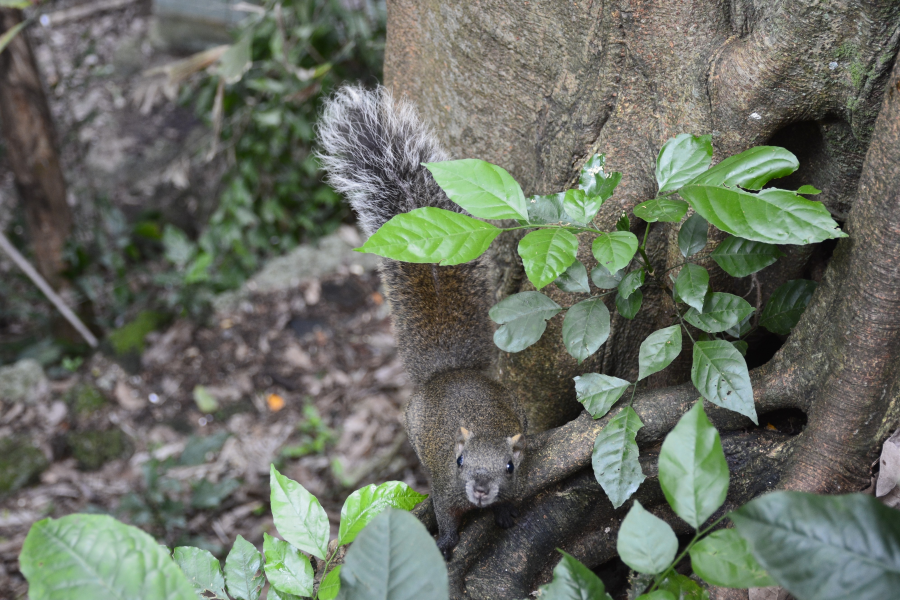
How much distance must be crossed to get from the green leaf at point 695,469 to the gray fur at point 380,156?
4.12ft

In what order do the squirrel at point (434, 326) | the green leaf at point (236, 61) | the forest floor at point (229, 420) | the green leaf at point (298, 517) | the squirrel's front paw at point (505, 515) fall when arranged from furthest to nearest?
A: 1. the forest floor at point (229, 420)
2. the green leaf at point (236, 61)
3. the squirrel at point (434, 326)
4. the squirrel's front paw at point (505, 515)
5. the green leaf at point (298, 517)

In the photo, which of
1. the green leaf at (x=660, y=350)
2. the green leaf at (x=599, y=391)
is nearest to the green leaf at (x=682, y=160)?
the green leaf at (x=660, y=350)

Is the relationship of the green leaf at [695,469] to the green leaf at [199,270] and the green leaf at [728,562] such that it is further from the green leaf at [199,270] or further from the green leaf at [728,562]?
the green leaf at [199,270]

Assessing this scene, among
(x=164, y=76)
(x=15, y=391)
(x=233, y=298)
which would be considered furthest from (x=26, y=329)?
(x=164, y=76)

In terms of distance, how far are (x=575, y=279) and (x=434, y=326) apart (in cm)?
95

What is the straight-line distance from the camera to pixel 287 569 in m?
1.42

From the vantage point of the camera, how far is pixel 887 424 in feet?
5.14

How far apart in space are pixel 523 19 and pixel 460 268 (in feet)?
2.88

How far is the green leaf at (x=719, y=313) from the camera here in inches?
61.4

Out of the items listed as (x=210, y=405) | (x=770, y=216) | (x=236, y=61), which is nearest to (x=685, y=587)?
(x=770, y=216)

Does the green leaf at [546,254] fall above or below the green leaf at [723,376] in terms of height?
above

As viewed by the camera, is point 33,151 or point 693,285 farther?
point 33,151

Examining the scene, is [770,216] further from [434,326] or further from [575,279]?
[434,326]

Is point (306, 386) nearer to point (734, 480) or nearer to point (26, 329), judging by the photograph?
point (26, 329)
